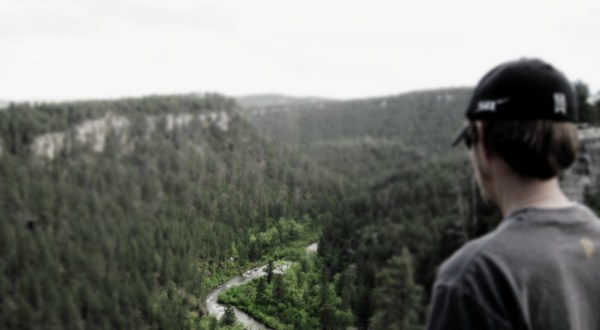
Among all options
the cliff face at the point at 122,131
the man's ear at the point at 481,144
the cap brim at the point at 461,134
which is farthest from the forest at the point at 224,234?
the man's ear at the point at 481,144

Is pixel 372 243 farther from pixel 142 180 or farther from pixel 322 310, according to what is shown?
pixel 142 180

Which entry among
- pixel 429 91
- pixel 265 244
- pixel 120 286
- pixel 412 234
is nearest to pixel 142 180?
pixel 120 286

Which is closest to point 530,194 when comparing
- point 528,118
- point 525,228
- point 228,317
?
point 525,228

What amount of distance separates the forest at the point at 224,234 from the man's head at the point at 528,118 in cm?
358

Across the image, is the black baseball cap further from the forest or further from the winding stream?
the winding stream

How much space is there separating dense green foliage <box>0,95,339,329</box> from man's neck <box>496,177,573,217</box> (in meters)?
4.29

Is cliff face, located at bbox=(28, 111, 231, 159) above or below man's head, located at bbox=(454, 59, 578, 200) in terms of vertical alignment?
below

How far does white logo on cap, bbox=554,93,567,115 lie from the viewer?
146cm

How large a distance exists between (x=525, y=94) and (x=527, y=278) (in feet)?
1.89

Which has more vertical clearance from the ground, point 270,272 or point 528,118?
point 528,118

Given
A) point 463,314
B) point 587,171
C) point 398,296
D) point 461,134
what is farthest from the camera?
point 587,171

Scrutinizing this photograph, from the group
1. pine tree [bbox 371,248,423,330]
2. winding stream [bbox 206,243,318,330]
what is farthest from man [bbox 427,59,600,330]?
winding stream [bbox 206,243,318,330]

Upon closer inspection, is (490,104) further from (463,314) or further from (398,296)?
(398,296)

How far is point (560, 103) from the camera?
1.47m
